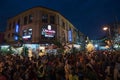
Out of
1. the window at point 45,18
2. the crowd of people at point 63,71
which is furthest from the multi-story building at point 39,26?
the crowd of people at point 63,71

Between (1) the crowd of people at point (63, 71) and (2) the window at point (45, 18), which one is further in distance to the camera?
(2) the window at point (45, 18)

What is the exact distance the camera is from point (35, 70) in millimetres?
12625

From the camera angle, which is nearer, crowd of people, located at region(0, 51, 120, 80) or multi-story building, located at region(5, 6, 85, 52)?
crowd of people, located at region(0, 51, 120, 80)

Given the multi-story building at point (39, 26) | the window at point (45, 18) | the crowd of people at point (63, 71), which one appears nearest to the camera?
the crowd of people at point (63, 71)

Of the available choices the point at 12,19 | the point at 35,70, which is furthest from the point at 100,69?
the point at 12,19

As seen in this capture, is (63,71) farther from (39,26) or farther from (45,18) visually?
(45,18)

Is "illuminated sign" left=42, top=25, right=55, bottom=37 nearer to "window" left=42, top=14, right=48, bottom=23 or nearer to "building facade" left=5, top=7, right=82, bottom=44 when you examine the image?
"building facade" left=5, top=7, right=82, bottom=44

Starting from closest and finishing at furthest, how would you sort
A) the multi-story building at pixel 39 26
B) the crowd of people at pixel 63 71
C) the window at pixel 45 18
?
the crowd of people at pixel 63 71 → the multi-story building at pixel 39 26 → the window at pixel 45 18

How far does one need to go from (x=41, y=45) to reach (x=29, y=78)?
90.5ft

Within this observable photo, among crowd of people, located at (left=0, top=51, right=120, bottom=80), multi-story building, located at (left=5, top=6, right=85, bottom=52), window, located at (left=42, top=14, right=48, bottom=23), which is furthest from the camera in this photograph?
window, located at (left=42, top=14, right=48, bottom=23)

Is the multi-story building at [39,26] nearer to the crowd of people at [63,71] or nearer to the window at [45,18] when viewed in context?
the window at [45,18]

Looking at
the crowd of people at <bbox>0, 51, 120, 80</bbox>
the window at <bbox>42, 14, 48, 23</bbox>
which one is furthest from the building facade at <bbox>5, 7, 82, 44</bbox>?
the crowd of people at <bbox>0, 51, 120, 80</bbox>

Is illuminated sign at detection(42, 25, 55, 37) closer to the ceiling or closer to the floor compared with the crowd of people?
closer to the ceiling

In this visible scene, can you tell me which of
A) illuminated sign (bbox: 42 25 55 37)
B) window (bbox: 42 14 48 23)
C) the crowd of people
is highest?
window (bbox: 42 14 48 23)
